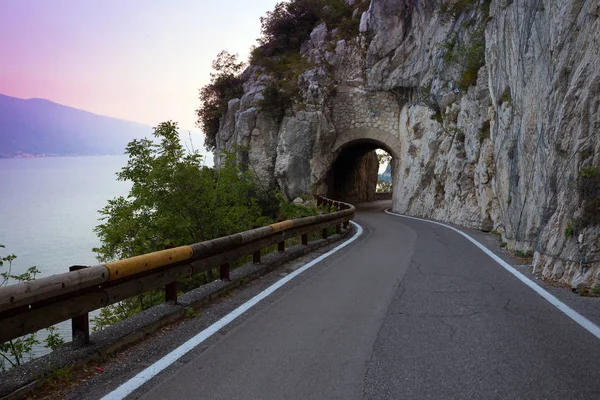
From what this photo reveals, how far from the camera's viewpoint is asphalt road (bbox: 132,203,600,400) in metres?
3.56

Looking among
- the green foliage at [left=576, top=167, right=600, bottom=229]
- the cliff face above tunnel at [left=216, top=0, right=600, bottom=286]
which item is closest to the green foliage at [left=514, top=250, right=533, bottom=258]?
the cliff face above tunnel at [left=216, top=0, right=600, bottom=286]

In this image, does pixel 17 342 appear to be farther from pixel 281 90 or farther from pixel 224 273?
pixel 281 90

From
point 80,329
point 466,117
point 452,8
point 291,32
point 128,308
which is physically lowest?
point 128,308

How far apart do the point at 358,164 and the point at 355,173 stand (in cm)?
89

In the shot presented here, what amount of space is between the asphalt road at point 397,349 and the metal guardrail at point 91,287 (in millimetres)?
1021

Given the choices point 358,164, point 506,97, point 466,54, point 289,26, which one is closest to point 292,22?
point 289,26

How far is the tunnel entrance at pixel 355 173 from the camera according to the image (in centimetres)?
3688

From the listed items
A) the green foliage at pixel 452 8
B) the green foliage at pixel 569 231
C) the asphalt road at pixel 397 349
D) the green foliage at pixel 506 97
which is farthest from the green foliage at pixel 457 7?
the asphalt road at pixel 397 349

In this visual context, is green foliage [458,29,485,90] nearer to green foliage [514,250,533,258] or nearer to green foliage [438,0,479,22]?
green foliage [438,0,479,22]

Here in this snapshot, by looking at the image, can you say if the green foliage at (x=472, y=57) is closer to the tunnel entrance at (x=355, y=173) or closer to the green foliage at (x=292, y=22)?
the tunnel entrance at (x=355, y=173)

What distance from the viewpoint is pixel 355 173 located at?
44.6 meters

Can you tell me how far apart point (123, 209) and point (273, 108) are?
2432 centimetres

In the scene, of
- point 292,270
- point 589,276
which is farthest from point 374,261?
point 589,276

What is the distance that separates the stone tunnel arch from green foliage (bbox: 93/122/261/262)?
22.8m
